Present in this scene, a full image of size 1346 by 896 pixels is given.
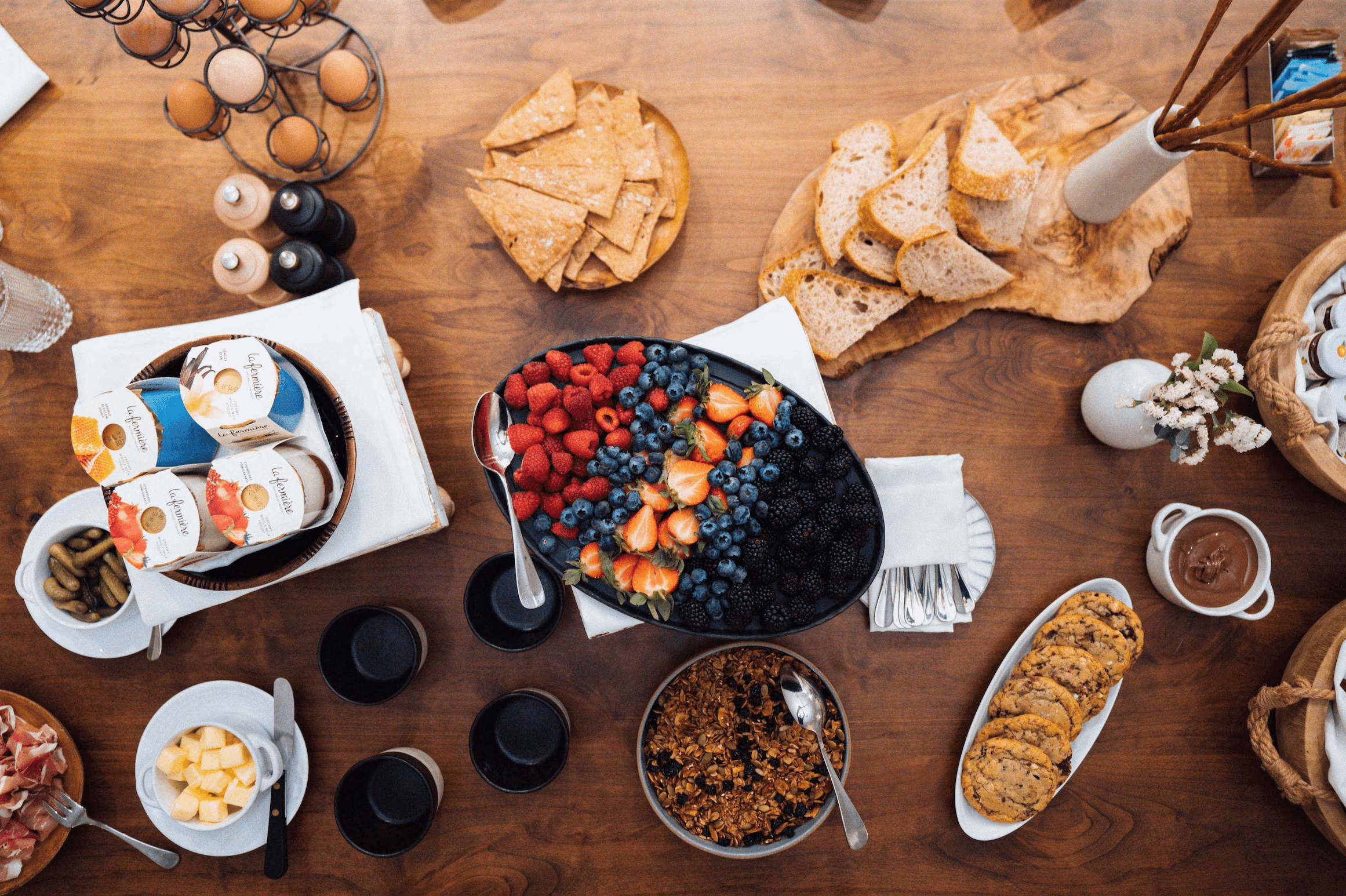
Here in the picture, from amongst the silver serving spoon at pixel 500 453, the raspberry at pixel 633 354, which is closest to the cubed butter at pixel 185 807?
the silver serving spoon at pixel 500 453

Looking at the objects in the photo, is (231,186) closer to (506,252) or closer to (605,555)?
(506,252)

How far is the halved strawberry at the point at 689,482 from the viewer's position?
124 centimetres

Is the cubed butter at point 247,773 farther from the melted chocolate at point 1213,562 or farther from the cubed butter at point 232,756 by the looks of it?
the melted chocolate at point 1213,562

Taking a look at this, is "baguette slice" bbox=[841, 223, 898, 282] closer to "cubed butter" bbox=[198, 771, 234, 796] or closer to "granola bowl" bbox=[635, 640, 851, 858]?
"granola bowl" bbox=[635, 640, 851, 858]

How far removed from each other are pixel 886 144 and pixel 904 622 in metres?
1.14

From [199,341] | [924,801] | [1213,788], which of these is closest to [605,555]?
A: [199,341]

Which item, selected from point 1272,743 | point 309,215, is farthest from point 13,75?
point 1272,743

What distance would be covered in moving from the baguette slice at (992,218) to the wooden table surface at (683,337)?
21 cm

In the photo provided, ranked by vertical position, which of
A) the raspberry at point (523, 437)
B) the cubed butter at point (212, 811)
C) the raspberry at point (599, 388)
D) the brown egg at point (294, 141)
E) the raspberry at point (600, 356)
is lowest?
the cubed butter at point (212, 811)

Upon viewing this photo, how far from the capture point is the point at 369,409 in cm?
138

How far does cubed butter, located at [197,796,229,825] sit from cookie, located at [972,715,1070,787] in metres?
1.73

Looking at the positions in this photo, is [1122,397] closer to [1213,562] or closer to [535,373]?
[1213,562]

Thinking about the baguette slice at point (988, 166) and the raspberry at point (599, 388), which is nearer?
the raspberry at point (599, 388)

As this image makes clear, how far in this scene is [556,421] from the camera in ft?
4.18
